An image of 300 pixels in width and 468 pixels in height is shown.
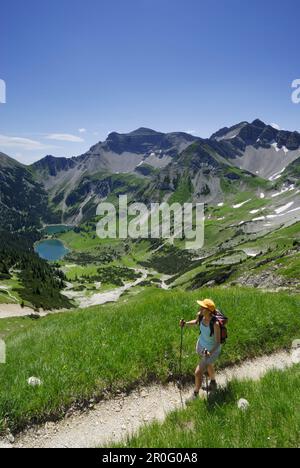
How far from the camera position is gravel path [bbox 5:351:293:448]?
9.12 meters

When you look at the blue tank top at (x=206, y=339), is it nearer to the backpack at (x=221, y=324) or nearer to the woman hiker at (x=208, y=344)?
the woman hiker at (x=208, y=344)

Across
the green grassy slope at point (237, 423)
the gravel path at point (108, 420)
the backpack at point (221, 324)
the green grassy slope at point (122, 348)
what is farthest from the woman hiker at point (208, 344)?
the green grassy slope at point (237, 423)

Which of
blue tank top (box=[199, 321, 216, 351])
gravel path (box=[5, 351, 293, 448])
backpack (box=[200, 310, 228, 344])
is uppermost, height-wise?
backpack (box=[200, 310, 228, 344])

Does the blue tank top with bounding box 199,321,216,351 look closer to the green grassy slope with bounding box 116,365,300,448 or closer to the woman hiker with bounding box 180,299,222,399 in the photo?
the woman hiker with bounding box 180,299,222,399

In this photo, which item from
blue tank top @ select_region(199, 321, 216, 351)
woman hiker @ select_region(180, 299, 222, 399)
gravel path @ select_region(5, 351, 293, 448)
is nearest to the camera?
gravel path @ select_region(5, 351, 293, 448)

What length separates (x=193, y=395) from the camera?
36.0 feet

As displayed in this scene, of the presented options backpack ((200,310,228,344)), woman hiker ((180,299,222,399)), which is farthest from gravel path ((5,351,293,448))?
backpack ((200,310,228,344))

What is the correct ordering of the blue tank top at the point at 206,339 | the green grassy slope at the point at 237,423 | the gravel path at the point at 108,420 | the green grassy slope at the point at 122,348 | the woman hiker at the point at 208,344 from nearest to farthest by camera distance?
the green grassy slope at the point at 237,423
the gravel path at the point at 108,420
the green grassy slope at the point at 122,348
the woman hiker at the point at 208,344
the blue tank top at the point at 206,339

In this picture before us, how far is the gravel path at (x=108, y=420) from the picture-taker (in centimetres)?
912

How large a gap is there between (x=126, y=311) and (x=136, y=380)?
4624 millimetres

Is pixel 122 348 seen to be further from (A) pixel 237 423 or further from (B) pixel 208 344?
(A) pixel 237 423
